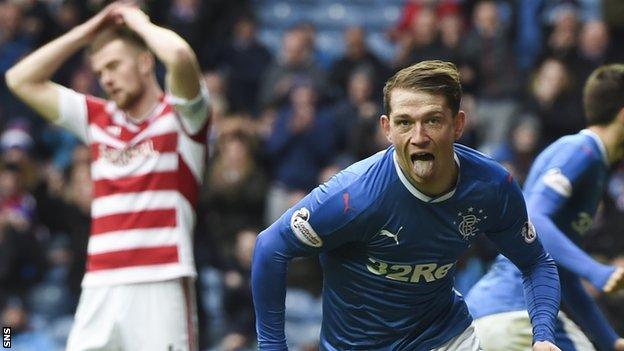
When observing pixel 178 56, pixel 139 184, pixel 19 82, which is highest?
pixel 178 56

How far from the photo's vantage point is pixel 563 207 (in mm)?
6496

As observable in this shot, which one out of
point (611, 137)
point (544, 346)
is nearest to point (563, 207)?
point (611, 137)

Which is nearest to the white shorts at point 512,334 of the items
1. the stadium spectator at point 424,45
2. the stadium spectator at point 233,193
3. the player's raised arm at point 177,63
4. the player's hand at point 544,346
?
the player's hand at point 544,346

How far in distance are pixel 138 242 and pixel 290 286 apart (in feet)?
17.8

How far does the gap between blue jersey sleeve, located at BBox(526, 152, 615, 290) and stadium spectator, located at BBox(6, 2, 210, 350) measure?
1.85m

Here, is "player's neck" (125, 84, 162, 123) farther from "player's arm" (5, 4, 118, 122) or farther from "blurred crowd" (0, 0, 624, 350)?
"blurred crowd" (0, 0, 624, 350)

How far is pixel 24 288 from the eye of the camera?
1257 cm

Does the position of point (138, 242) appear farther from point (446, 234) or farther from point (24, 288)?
point (24, 288)

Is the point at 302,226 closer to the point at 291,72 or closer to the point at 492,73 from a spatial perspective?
the point at 492,73

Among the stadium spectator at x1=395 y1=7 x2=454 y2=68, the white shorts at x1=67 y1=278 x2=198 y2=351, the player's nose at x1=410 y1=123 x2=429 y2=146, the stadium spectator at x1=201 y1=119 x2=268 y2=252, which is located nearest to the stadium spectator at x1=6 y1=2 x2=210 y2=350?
the white shorts at x1=67 y1=278 x2=198 y2=351

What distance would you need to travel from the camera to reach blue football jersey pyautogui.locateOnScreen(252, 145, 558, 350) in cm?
525

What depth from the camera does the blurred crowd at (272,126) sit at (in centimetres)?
1189

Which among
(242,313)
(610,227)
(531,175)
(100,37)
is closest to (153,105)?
(100,37)

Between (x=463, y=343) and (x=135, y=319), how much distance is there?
72.9 inches
